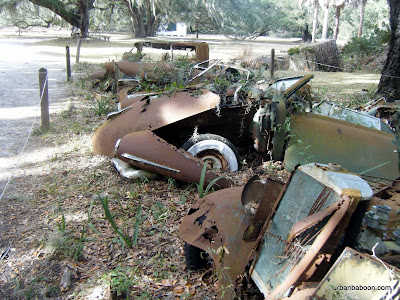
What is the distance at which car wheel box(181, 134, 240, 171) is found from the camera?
4746 mm

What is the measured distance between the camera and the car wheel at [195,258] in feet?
10.3

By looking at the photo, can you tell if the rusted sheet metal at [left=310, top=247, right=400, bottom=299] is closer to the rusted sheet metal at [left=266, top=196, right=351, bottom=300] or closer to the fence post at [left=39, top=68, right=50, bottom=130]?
the rusted sheet metal at [left=266, top=196, right=351, bottom=300]

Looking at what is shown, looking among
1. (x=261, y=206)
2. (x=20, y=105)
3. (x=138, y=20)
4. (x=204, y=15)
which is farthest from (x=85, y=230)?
(x=204, y=15)

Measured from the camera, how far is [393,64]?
27.7 feet

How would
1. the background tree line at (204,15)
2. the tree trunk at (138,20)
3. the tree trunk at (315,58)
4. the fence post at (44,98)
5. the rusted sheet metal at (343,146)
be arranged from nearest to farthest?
1. the rusted sheet metal at (343,146)
2. the fence post at (44,98)
3. the tree trunk at (315,58)
4. the background tree line at (204,15)
5. the tree trunk at (138,20)

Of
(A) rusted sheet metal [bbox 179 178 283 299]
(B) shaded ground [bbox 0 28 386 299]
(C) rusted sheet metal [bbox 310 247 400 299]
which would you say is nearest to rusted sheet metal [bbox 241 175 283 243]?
(A) rusted sheet metal [bbox 179 178 283 299]

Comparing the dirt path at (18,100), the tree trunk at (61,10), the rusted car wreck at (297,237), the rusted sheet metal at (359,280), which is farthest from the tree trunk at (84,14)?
the rusted sheet metal at (359,280)

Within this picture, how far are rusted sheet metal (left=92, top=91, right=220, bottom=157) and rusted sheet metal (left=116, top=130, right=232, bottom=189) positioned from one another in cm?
40

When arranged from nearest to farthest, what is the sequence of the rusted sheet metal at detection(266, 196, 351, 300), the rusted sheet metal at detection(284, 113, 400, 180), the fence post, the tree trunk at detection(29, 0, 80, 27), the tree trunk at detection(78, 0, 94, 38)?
the rusted sheet metal at detection(266, 196, 351, 300)
the rusted sheet metal at detection(284, 113, 400, 180)
the fence post
the tree trunk at detection(29, 0, 80, 27)
the tree trunk at detection(78, 0, 94, 38)

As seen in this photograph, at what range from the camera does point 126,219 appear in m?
3.94

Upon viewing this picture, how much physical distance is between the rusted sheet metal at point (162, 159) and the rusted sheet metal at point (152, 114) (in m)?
0.40

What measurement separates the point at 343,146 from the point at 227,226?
2.27 meters

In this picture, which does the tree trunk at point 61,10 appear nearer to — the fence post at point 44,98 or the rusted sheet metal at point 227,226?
the fence post at point 44,98

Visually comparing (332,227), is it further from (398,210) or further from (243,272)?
(243,272)
